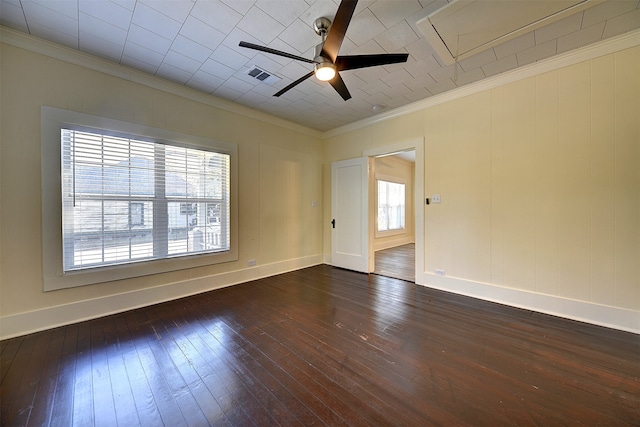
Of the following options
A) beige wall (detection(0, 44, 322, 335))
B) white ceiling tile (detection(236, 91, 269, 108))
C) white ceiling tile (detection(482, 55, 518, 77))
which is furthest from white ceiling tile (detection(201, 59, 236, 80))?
white ceiling tile (detection(482, 55, 518, 77))

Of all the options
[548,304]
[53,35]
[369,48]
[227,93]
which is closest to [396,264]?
[548,304]

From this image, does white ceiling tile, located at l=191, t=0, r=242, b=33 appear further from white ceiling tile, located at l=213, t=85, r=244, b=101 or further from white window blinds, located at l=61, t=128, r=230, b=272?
white window blinds, located at l=61, t=128, r=230, b=272

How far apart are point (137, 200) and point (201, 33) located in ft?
6.72

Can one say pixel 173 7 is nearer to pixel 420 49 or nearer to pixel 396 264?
pixel 420 49

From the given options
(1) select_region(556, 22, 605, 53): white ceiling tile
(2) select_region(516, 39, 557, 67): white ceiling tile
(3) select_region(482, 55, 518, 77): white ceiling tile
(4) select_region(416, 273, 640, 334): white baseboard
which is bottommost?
(4) select_region(416, 273, 640, 334): white baseboard

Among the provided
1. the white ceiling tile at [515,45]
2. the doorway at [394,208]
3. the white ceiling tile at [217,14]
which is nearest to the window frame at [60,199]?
the white ceiling tile at [217,14]

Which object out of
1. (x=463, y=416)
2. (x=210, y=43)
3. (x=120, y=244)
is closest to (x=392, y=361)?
(x=463, y=416)

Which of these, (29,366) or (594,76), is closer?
(29,366)

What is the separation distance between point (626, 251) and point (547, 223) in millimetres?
619

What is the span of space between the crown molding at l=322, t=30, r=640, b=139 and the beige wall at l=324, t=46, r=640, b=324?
59mm

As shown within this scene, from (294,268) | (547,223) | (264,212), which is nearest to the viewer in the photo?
(547,223)

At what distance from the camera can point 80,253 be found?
255 cm

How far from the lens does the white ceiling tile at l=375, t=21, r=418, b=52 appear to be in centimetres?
221

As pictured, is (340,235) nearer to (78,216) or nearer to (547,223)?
(547,223)
